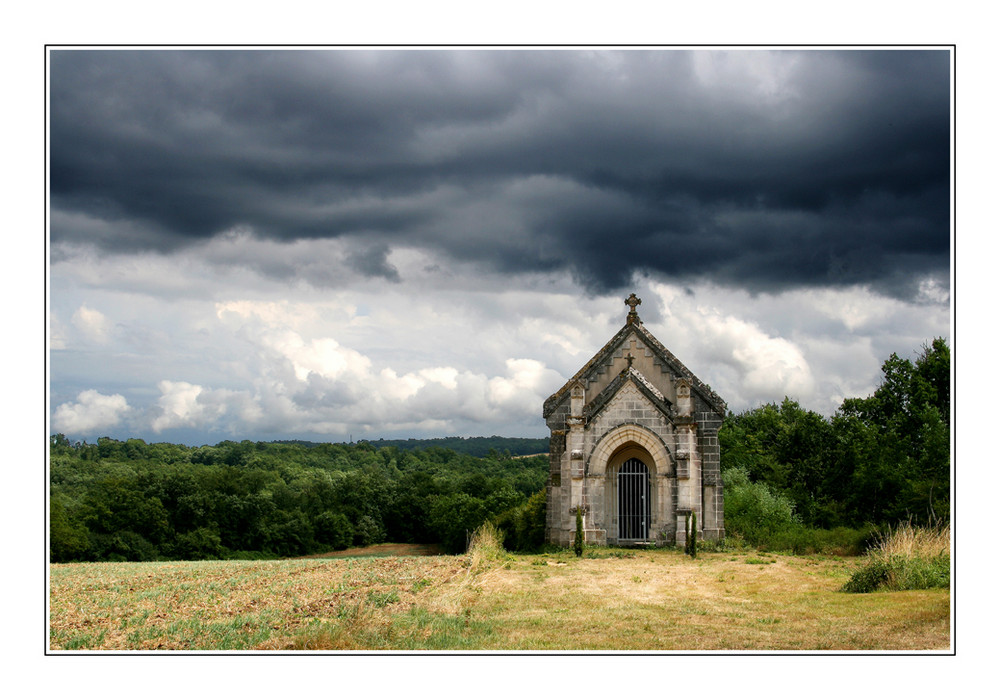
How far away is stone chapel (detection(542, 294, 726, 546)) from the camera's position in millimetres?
23438

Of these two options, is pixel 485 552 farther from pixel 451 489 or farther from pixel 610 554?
pixel 451 489

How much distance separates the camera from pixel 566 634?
11.2m

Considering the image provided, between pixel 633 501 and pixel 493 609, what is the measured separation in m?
12.5

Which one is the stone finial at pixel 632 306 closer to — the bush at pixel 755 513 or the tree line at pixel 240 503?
the bush at pixel 755 513

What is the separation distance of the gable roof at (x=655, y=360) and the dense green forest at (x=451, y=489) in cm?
416

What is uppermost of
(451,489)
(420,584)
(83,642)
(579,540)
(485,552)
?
(83,642)

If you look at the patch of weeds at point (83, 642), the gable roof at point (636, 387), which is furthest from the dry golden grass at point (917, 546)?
the patch of weeds at point (83, 642)

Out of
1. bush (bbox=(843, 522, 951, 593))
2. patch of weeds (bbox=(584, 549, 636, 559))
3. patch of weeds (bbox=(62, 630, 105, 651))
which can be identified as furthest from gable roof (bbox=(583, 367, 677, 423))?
patch of weeds (bbox=(62, 630, 105, 651))

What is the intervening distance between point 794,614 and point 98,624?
11119 mm

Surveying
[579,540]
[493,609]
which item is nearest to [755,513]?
[579,540]

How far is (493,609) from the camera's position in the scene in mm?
13031

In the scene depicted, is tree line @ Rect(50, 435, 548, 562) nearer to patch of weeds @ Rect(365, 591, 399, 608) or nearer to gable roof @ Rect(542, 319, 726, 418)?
gable roof @ Rect(542, 319, 726, 418)

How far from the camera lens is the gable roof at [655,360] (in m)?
24.2
